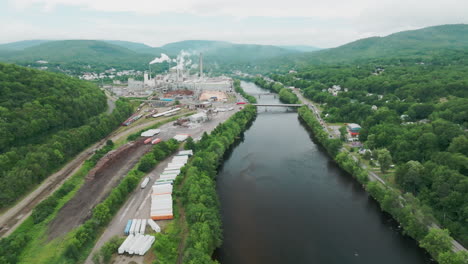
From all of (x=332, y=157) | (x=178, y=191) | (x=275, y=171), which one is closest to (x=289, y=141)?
(x=332, y=157)

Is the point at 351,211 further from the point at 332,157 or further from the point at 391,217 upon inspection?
the point at 332,157

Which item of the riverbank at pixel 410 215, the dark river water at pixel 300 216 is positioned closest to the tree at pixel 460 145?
the riverbank at pixel 410 215

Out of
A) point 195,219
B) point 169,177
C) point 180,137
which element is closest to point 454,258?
point 195,219

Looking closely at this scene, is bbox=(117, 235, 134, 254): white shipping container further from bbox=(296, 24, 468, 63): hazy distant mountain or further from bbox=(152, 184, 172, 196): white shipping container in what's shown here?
bbox=(296, 24, 468, 63): hazy distant mountain

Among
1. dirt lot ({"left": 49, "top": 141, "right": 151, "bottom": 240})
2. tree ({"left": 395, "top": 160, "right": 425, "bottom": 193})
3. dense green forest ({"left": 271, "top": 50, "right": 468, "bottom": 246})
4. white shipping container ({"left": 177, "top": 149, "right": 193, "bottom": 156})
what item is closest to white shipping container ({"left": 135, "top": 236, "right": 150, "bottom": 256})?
dirt lot ({"left": 49, "top": 141, "right": 151, "bottom": 240})

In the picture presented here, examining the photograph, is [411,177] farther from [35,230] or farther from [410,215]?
[35,230]
